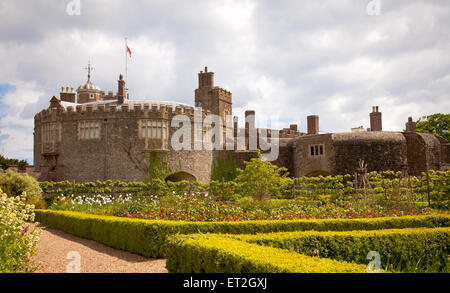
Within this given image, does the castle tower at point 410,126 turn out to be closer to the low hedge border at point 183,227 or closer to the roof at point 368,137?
the roof at point 368,137

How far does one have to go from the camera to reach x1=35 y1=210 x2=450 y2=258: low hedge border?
9.20m

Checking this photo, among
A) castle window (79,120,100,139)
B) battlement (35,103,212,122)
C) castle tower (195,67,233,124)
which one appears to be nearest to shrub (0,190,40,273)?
battlement (35,103,212,122)

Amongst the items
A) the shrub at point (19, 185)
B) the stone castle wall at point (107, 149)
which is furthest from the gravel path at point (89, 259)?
the stone castle wall at point (107, 149)

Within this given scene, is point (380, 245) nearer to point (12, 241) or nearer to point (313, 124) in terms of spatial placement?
point (12, 241)

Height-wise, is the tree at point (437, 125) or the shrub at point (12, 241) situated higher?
the tree at point (437, 125)

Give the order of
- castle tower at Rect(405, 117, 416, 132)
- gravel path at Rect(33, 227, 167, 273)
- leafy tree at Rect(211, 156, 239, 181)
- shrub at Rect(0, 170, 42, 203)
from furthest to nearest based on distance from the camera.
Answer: castle tower at Rect(405, 117, 416, 132) < leafy tree at Rect(211, 156, 239, 181) < shrub at Rect(0, 170, 42, 203) < gravel path at Rect(33, 227, 167, 273)

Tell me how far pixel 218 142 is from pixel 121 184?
420 inches

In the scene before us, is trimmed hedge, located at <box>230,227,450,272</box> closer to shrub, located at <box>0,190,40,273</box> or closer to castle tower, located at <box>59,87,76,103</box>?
shrub, located at <box>0,190,40,273</box>

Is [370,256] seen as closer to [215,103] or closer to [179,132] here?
[179,132]

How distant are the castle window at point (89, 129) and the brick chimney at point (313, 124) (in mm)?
20810

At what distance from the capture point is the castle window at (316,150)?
2889 centimetres

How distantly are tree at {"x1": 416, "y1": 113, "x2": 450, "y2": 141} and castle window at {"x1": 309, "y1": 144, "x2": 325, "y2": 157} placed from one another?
17.7 m

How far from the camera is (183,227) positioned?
30.1 feet

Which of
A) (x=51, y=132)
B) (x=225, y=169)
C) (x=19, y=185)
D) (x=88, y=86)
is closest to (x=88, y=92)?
(x=88, y=86)
